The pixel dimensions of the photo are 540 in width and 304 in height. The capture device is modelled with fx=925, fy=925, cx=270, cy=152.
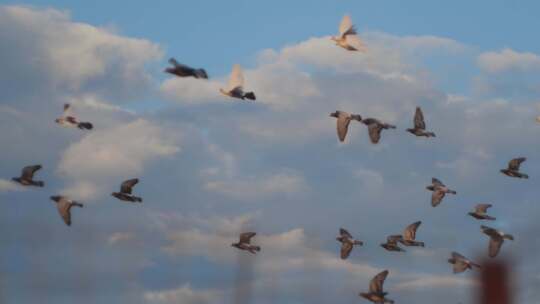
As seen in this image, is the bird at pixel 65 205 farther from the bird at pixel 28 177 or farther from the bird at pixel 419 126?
the bird at pixel 419 126

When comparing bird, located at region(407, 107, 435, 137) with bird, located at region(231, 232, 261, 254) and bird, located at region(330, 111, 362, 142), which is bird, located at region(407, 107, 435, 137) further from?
bird, located at region(231, 232, 261, 254)

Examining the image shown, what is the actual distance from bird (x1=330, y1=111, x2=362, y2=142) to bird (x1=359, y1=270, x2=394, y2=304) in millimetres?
11631

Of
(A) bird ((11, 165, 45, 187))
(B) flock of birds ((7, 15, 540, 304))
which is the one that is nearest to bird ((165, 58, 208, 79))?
(B) flock of birds ((7, 15, 540, 304))

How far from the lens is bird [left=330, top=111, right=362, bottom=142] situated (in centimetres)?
7062

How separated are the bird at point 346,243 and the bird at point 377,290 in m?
8.55

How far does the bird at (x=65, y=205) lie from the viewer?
63.5m

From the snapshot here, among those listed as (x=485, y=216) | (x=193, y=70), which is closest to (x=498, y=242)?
(x=485, y=216)

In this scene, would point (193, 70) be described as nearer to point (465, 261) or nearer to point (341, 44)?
point (341, 44)

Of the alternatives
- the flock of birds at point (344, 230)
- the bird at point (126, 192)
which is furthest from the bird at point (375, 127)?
the bird at point (126, 192)

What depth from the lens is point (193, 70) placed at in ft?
176

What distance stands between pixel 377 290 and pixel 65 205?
882 inches

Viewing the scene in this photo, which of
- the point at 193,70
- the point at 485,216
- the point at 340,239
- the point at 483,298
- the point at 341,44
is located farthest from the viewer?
the point at 340,239

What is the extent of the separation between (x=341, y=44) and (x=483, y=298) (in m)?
52.2

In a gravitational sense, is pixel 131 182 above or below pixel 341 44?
below
